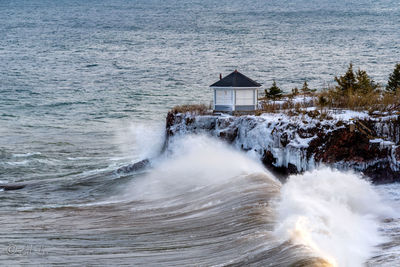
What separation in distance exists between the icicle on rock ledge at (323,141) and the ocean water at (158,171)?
0.96 m

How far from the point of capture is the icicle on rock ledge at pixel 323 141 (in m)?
23.6

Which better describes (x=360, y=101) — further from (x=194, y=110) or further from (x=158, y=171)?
(x=158, y=171)

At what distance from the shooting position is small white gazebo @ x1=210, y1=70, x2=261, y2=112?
30031 mm

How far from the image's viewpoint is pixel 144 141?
3641cm

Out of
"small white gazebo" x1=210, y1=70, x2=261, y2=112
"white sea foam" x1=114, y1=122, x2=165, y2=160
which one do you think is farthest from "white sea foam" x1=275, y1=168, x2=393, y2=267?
"white sea foam" x1=114, y1=122, x2=165, y2=160

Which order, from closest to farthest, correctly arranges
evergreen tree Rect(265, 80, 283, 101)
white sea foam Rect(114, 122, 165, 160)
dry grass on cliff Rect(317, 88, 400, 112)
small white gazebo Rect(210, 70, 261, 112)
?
dry grass on cliff Rect(317, 88, 400, 112), small white gazebo Rect(210, 70, 261, 112), evergreen tree Rect(265, 80, 283, 101), white sea foam Rect(114, 122, 165, 160)

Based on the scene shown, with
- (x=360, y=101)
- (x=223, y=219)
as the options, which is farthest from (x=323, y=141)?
(x=223, y=219)

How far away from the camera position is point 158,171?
28.7 metres

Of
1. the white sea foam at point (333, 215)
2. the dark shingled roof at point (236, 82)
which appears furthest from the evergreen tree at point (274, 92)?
the white sea foam at point (333, 215)

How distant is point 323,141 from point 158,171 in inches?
332

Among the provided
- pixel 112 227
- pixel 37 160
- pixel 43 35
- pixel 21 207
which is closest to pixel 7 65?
pixel 43 35

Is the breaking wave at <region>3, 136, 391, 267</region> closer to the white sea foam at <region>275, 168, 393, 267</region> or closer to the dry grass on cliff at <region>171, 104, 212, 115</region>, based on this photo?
the white sea foam at <region>275, 168, 393, 267</region>

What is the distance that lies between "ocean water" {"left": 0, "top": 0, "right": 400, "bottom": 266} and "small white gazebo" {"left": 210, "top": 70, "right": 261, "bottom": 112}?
288 cm

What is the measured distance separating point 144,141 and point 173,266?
69.3 feet
